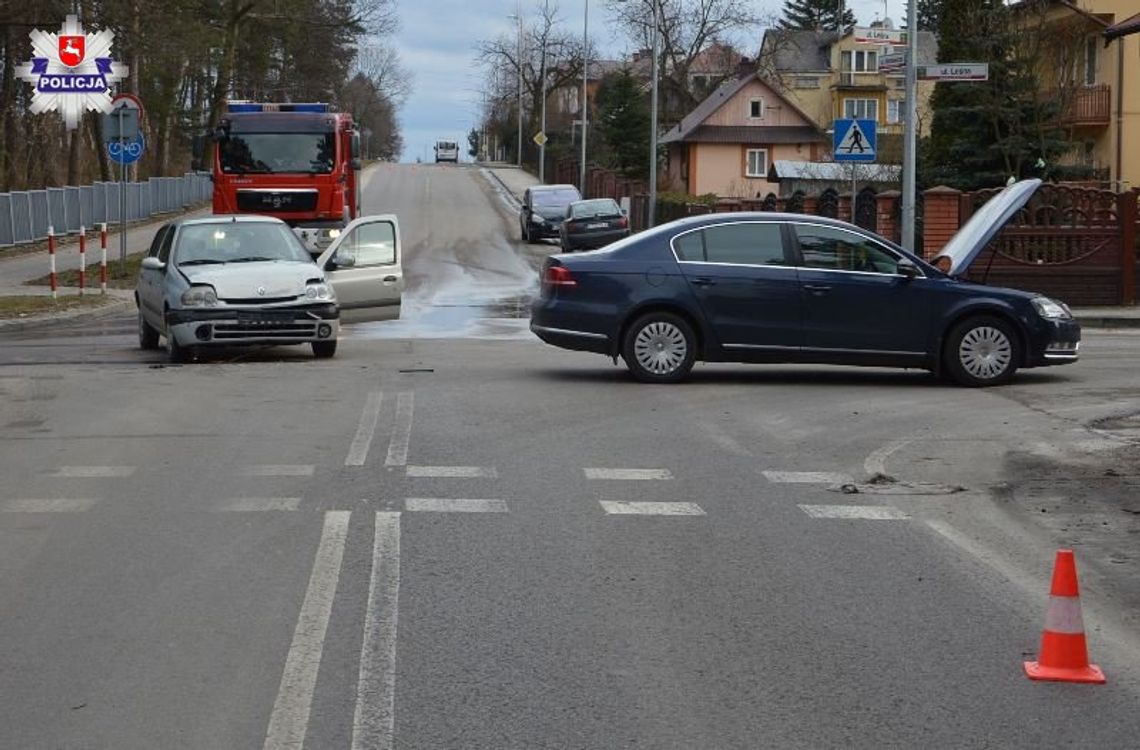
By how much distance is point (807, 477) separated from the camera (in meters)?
10.7

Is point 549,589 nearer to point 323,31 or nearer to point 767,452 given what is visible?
point 767,452

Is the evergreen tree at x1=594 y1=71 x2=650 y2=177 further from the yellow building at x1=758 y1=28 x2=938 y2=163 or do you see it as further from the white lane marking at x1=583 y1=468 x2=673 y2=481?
the white lane marking at x1=583 y1=468 x2=673 y2=481

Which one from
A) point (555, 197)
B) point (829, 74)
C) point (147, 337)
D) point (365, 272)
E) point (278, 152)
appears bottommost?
point (147, 337)

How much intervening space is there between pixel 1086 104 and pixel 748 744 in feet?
155

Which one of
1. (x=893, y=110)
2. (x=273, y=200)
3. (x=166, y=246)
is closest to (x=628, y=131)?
(x=893, y=110)

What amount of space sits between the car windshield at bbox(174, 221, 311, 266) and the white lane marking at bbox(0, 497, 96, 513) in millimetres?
8417

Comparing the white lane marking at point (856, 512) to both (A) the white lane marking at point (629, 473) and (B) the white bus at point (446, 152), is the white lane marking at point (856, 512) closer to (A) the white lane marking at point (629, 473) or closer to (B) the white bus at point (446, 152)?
(A) the white lane marking at point (629, 473)

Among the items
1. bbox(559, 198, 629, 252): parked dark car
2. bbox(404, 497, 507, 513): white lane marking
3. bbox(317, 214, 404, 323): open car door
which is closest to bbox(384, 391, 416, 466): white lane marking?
bbox(404, 497, 507, 513): white lane marking

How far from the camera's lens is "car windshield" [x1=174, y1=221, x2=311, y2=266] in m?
18.0

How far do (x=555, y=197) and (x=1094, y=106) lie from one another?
655 inches

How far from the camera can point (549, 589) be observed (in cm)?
758

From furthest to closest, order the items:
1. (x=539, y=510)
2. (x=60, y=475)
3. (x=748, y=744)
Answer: (x=60, y=475), (x=539, y=510), (x=748, y=744)

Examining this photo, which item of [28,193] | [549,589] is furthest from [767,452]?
[28,193]

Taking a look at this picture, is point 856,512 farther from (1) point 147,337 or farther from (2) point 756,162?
(2) point 756,162
